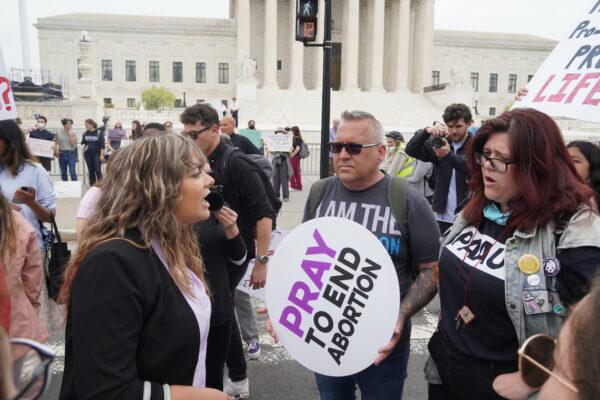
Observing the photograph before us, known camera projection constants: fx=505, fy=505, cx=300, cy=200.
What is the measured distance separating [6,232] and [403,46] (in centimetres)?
5191

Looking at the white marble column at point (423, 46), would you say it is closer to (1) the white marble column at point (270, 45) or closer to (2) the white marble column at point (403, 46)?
(2) the white marble column at point (403, 46)

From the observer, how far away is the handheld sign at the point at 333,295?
84.2 inches

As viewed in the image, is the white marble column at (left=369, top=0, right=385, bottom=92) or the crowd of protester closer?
the crowd of protester

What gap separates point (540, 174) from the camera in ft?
6.27

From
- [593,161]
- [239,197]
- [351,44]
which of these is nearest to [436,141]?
[593,161]

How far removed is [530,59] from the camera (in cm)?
6756

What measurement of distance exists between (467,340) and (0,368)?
67.1 inches

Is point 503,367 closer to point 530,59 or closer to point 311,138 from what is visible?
point 311,138

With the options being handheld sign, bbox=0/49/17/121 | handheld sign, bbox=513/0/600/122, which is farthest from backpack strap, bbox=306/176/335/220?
handheld sign, bbox=0/49/17/121

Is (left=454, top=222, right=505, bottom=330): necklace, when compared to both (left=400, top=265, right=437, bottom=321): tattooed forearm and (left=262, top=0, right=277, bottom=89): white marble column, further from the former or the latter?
(left=262, top=0, right=277, bottom=89): white marble column

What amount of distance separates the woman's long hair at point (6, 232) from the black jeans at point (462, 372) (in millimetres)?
2120

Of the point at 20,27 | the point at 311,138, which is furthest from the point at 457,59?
the point at 20,27

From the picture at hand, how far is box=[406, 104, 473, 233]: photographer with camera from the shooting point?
194 inches

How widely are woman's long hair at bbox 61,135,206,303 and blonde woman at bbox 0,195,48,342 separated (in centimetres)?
104
